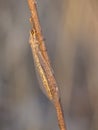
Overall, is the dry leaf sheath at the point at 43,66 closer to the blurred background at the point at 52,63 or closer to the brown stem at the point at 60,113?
the brown stem at the point at 60,113

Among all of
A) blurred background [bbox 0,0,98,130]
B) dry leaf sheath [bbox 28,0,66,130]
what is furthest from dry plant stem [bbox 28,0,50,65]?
blurred background [bbox 0,0,98,130]

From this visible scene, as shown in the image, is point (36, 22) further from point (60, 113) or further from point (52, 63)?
point (52, 63)

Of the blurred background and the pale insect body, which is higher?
the blurred background

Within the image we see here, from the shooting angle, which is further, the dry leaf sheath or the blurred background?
the blurred background

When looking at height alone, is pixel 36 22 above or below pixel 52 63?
below

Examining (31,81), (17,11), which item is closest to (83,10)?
(17,11)

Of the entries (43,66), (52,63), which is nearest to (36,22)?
(43,66)

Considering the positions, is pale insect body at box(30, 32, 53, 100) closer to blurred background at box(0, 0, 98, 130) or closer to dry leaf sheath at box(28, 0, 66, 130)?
dry leaf sheath at box(28, 0, 66, 130)

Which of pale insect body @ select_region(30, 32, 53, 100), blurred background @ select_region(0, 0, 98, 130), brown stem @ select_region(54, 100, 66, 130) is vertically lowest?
brown stem @ select_region(54, 100, 66, 130)
